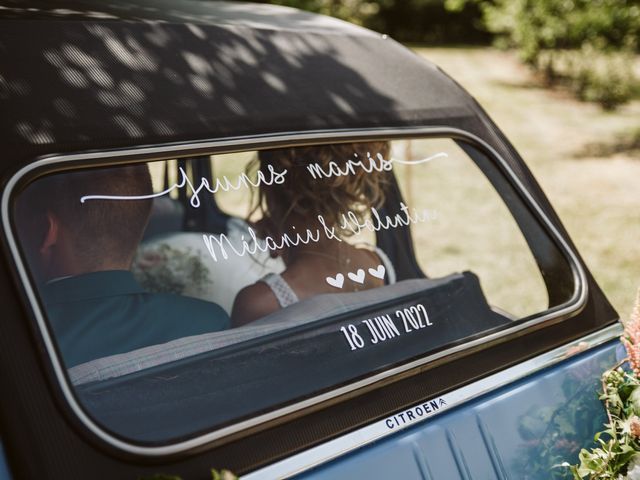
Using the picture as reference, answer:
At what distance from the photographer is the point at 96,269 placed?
1.94 meters

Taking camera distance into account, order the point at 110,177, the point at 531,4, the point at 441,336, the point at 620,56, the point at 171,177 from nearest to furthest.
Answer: the point at 110,177 → the point at 441,336 → the point at 171,177 → the point at 531,4 → the point at 620,56

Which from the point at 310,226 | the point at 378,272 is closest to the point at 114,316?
the point at 310,226

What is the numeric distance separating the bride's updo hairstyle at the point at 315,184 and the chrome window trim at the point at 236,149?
0.07 m

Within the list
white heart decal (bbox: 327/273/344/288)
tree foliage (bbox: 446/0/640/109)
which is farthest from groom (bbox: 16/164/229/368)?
tree foliage (bbox: 446/0/640/109)

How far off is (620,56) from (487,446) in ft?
49.5

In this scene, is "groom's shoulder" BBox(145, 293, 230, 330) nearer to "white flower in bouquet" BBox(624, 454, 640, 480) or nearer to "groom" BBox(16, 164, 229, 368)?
"groom" BBox(16, 164, 229, 368)

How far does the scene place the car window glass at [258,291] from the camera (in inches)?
64.1

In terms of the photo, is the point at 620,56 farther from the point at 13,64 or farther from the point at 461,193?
the point at 13,64

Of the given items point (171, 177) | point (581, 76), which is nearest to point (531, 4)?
point (581, 76)

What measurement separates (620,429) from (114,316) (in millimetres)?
1323

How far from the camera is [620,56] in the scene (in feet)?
49.6

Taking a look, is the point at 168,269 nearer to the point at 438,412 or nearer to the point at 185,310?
the point at 185,310

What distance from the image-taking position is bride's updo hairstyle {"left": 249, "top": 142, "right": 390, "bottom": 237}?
203cm

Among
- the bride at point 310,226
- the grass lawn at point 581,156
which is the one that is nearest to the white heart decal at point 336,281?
the bride at point 310,226
